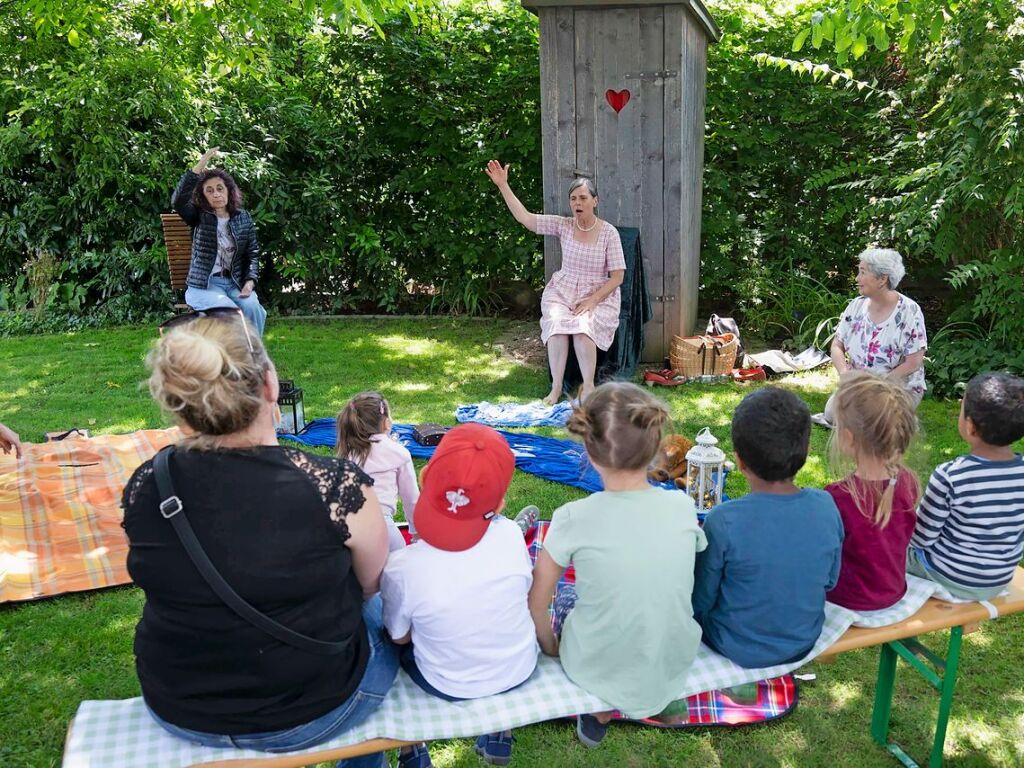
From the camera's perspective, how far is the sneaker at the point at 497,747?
2.18 metres

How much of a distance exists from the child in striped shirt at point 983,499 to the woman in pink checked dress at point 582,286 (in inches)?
127

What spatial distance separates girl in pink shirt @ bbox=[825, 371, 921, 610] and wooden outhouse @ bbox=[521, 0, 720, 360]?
387 centimetres

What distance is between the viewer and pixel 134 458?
4.30m

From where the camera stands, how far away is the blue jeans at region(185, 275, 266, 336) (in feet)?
19.6

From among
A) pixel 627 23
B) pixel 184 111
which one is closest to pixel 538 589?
pixel 627 23

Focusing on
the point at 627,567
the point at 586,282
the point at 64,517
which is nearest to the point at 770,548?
the point at 627,567

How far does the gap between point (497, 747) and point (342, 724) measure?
1.61 feet

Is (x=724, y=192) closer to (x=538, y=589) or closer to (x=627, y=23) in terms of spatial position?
(x=627, y=23)

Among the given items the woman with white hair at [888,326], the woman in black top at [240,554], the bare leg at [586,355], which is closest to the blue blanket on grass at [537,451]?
the bare leg at [586,355]

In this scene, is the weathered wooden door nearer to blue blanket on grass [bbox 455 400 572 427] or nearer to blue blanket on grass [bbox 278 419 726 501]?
blue blanket on grass [bbox 455 400 572 427]

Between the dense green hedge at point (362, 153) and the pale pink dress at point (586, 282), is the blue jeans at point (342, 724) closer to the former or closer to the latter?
the pale pink dress at point (586, 282)

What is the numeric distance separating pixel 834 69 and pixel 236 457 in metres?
6.31

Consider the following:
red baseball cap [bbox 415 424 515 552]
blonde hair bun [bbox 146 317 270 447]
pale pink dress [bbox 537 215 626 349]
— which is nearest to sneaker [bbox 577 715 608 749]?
red baseball cap [bbox 415 424 515 552]

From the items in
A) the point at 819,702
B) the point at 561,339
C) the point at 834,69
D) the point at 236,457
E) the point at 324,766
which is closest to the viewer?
the point at 236,457
